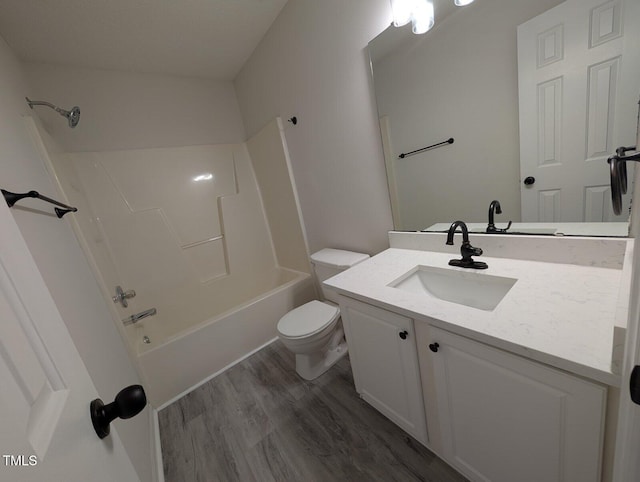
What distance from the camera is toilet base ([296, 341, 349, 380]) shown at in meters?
1.74

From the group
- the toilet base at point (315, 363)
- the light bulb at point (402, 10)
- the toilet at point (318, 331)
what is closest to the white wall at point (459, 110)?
the light bulb at point (402, 10)

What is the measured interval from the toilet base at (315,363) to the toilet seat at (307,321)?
25cm

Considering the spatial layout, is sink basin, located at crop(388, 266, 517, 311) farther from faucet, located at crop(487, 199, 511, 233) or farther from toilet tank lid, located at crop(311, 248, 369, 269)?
toilet tank lid, located at crop(311, 248, 369, 269)

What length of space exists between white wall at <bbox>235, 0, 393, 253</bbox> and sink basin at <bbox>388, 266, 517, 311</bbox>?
48cm

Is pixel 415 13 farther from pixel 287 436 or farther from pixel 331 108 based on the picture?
pixel 287 436

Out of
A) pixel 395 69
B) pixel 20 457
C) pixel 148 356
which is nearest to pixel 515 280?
pixel 395 69

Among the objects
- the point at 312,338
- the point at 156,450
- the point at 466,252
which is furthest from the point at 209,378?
the point at 466,252

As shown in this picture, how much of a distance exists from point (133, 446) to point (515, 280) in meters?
1.75

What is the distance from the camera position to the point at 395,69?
1334 millimetres

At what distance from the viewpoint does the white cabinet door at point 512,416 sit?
63cm

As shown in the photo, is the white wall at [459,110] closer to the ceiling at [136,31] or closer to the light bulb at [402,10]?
the light bulb at [402,10]

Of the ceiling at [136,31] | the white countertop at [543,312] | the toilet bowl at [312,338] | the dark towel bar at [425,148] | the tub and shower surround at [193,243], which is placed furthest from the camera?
the tub and shower surround at [193,243]

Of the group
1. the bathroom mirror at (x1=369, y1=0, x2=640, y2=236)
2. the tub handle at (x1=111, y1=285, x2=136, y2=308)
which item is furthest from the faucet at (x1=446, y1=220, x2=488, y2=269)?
the tub handle at (x1=111, y1=285, x2=136, y2=308)

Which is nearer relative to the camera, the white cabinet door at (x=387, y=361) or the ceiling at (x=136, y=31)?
the white cabinet door at (x=387, y=361)
